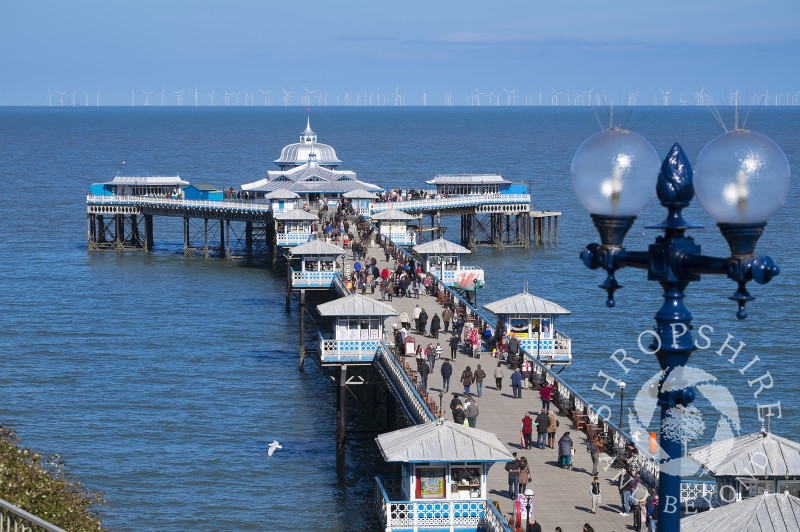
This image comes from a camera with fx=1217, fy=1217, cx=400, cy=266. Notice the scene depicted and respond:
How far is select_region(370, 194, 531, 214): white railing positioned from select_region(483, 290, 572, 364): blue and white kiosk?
37711 mm

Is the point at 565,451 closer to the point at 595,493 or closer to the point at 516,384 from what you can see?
the point at 595,493

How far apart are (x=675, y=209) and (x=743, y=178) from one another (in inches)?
29.0

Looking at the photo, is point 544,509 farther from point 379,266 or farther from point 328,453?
point 379,266

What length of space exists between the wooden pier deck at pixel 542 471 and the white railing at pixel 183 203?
43343 mm

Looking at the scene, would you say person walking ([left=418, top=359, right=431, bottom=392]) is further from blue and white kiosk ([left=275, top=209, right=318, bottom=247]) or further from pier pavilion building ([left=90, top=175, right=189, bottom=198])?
pier pavilion building ([left=90, top=175, right=189, bottom=198])

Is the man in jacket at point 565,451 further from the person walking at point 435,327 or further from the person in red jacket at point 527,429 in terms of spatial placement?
the person walking at point 435,327

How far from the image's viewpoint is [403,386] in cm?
3117

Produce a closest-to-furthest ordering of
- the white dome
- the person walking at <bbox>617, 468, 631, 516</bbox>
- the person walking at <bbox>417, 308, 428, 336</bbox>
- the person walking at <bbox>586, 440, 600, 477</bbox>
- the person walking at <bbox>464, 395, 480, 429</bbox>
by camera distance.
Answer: the person walking at <bbox>617, 468, 631, 516</bbox>, the person walking at <bbox>586, 440, 600, 477</bbox>, the person walking at <bbox>464, 395, 480, 429</bbox>, the person walking at <bbox>417, 308, 428, 336</bbox>, the white dome

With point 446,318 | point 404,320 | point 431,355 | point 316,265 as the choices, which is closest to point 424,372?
point 431,355

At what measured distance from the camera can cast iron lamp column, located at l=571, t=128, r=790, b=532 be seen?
612 cm

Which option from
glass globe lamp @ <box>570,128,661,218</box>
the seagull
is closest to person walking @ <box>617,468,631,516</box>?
the seagull

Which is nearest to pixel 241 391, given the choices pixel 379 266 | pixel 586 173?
pixel 379 266

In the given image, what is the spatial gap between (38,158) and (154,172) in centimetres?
4736

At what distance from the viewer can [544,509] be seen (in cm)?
2234
